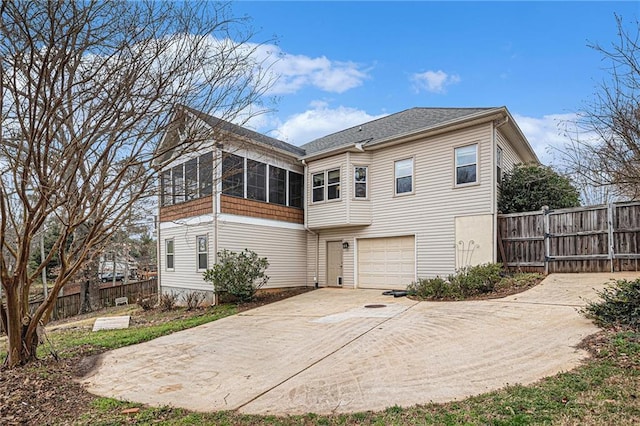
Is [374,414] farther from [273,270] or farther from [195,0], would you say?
[273,270]

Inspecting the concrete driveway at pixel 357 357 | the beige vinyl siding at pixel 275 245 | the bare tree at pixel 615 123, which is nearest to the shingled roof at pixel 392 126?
the beige vinyl siding at pixel 275 245

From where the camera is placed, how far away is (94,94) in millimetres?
4957

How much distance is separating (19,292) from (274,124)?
5.00 m

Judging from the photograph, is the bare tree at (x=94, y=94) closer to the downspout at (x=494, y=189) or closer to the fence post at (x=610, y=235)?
the downspout at (x=494, y=189)

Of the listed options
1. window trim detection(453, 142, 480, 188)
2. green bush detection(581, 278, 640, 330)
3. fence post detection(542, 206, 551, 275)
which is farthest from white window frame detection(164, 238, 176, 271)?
green bush detection(581, 278, 640, 330)

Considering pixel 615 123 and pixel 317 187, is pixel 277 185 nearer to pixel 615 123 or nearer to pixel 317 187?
pixel 317 187

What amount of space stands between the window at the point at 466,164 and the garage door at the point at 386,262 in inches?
106

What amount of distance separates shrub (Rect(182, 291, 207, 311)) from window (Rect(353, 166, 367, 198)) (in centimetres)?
682

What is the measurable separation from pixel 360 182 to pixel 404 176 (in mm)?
1757

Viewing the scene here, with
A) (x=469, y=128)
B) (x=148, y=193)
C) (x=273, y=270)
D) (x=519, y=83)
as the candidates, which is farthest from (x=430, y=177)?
(x=148, y=193)

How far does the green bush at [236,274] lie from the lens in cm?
1189

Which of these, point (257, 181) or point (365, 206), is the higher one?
point (257, 181)

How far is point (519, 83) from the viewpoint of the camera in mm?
11688

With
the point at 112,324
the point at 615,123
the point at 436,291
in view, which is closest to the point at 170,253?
the point at 112,324
